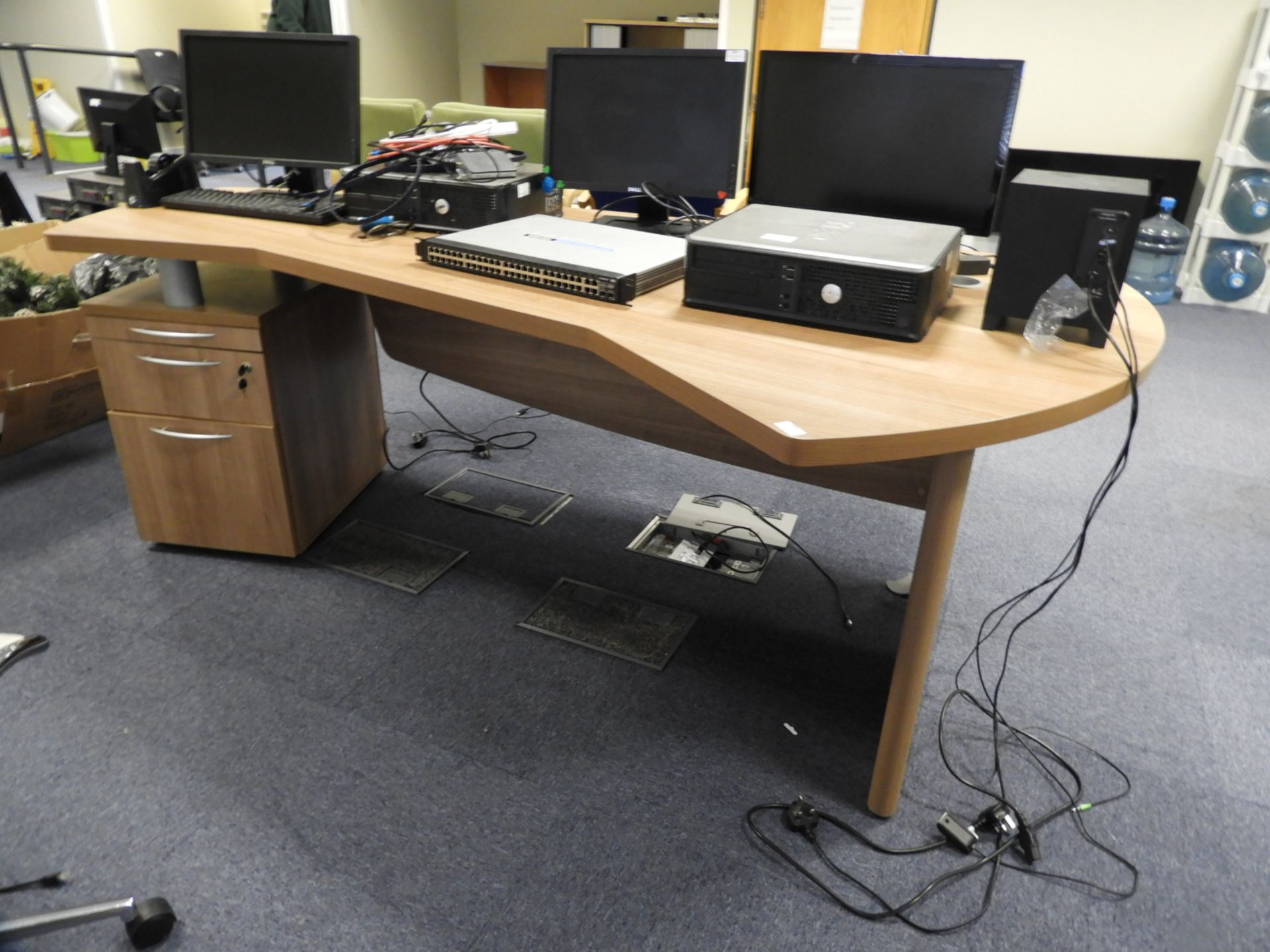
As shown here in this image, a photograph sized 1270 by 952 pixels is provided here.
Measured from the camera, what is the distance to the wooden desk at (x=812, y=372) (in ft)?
3.28

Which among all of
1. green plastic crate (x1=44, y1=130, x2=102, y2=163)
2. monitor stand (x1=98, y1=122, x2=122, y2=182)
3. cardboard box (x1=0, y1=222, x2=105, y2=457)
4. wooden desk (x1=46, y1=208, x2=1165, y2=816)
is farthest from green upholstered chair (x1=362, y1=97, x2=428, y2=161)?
green plastic crate (x1=44, y1=130, x2=102, y2=163)

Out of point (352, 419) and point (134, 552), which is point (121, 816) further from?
point (352, 419)

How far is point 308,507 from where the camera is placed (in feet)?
6.70

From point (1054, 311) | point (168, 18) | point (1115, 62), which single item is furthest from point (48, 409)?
point (168, 18)

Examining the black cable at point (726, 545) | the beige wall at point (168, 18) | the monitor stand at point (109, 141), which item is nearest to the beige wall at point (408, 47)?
the beige wall at point (168, 18)

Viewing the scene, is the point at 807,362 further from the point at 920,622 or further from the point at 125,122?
the point at 125,122

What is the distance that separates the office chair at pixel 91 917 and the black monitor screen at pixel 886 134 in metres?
1.40

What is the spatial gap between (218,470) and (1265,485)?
289 centimetres

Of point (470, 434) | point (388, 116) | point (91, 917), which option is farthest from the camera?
point (388, 116)

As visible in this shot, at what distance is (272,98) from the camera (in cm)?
197

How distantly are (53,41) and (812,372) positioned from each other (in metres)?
8.60

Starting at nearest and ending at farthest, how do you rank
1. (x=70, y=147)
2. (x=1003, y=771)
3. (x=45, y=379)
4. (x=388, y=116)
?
(x=1003, y=771) < (x=45, y=379) < (x=388, y=116) < (x=70, y=147)

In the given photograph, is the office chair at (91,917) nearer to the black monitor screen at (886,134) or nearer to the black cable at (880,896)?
the black cable at (880,896)

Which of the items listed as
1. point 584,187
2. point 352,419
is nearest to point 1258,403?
point 584,187
